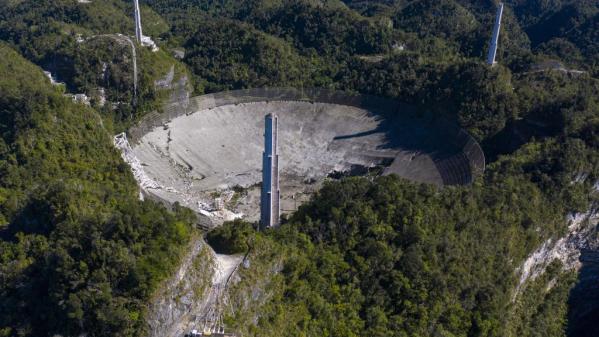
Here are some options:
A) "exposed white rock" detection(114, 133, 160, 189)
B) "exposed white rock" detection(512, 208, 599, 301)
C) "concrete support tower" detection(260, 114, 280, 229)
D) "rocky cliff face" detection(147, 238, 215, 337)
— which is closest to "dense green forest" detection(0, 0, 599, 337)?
"rocky cliff face" detection(147, 238, 215, 337)

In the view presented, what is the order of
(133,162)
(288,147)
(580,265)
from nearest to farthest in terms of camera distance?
1. (580,265)
2. (133,162)
3. (288,147)

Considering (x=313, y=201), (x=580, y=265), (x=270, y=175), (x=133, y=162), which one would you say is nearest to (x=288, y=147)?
(x=133, y=162)

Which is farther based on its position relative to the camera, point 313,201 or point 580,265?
point 580,265

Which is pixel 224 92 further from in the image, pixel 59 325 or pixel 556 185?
pixel 59 325

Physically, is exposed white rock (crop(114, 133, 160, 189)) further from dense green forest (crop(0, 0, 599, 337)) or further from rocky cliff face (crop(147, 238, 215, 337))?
rocky cliff face (crop(147, 238, 215, 337))

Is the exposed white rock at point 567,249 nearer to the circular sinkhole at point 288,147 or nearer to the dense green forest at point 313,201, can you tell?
the dense green forest at point 313,201

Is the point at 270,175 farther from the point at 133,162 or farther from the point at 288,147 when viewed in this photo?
the point at 288,147

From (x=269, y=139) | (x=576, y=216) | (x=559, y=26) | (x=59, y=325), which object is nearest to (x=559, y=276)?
(x=576, y=216)
